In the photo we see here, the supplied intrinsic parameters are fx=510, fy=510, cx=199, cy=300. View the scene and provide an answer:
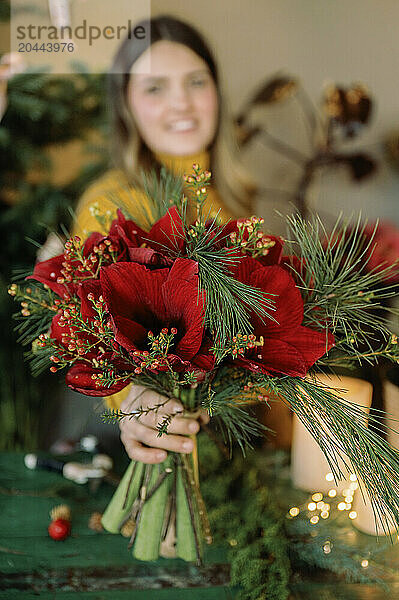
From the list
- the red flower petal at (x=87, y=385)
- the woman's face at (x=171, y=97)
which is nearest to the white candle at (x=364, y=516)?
the red flower petal at (x=87, y=385)

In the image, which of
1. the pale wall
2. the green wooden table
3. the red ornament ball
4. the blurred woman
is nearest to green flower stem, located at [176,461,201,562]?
the green wooden table

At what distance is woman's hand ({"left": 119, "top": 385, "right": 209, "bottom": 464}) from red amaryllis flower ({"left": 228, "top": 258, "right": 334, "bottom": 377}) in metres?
0.09

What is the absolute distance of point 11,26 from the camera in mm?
1034

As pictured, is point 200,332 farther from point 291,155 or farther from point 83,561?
point 291,155

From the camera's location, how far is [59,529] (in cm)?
53

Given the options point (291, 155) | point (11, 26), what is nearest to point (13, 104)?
point (11, 26)

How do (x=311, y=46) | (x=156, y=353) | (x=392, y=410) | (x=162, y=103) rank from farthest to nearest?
1. (x=311, y=46)
2. (x=162, y=103)
3. (x=392, y=410)
4. (x=156, y=353)

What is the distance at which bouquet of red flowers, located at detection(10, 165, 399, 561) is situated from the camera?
40 cm

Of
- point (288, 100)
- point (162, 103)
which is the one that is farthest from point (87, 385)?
point (288, 100)

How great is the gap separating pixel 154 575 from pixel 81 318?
0.26 m

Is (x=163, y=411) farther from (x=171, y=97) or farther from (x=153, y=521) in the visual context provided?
(x=171, y=97)

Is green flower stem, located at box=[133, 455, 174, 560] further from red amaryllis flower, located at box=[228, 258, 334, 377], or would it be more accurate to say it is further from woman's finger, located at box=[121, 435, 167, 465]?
red amaryllis flower, located at box=[228, 258, 334, 377]

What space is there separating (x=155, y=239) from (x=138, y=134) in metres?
0.74

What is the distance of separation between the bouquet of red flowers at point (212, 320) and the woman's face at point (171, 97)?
0.66 metres
